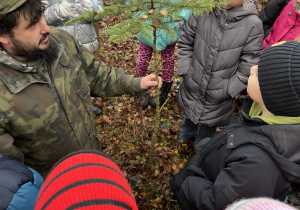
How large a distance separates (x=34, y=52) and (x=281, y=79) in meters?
2.00

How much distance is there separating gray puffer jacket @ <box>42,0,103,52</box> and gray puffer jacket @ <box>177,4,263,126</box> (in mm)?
1668

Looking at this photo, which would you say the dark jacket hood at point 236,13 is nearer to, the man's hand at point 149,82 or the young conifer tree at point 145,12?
the young conifer tree at point 145,12

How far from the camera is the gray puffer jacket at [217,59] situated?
263cm

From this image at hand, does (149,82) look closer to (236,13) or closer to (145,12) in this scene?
(145,12)

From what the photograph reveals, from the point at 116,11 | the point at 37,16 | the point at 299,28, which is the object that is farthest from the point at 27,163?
the point at 299,28

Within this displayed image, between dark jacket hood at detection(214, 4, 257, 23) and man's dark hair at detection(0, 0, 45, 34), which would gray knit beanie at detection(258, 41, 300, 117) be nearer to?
dark jacket hood at detection(214, 4, 257, 23)

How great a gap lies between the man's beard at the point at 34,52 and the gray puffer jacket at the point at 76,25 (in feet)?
4.49

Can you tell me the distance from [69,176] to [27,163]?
156 centimetres

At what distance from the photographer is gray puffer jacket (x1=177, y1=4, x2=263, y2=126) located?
263 cm

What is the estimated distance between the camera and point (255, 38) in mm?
2684

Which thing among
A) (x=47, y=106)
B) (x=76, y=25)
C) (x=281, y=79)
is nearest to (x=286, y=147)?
(x=281, y=79)

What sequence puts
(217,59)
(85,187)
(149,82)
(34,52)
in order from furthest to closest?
(217,59) → (149,82) → (34,52) → (85,187)

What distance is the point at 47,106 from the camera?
1.89m

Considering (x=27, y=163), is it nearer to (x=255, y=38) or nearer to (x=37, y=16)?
(x=37, y=16)
